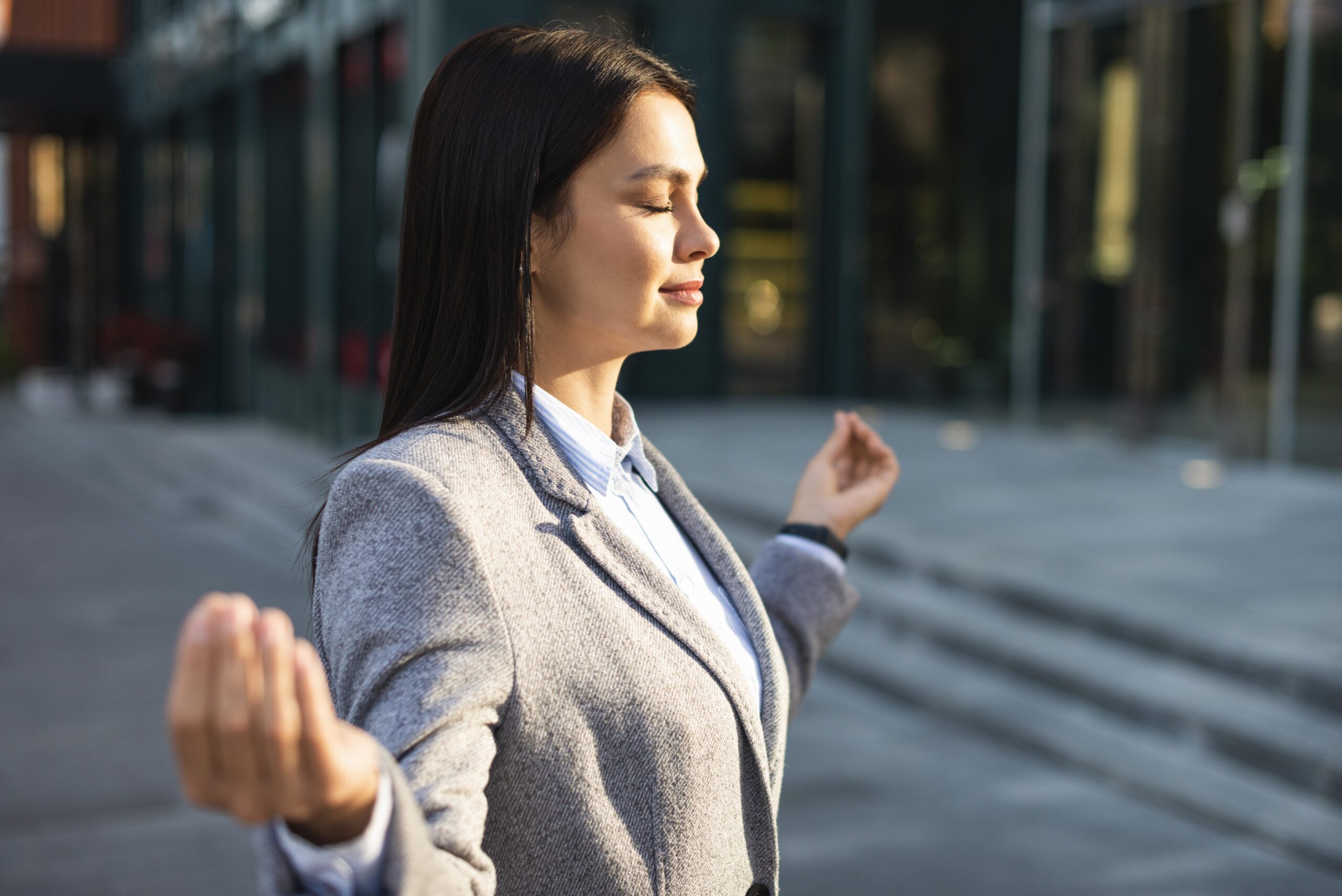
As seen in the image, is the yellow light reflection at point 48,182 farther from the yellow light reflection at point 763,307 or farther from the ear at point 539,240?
the ear at point 539,240

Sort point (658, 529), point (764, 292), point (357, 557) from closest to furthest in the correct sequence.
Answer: point (357, 557) < point (658, 529) < point (764, 292)

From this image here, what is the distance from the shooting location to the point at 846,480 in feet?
6.77

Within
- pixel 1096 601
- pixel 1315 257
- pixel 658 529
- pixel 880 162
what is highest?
pixel 880 162

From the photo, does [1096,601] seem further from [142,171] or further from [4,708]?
[142,171]

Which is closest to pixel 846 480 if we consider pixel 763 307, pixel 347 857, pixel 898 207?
pixel 347 857

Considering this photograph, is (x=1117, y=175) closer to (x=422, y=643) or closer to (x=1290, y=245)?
(x=1290, y=245)

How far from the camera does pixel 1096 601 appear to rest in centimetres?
545

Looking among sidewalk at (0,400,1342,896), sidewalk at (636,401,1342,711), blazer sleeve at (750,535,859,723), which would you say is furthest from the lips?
sidewalk at (636,401,1342,711)

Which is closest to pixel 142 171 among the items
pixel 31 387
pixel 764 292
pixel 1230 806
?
pixel 31 387

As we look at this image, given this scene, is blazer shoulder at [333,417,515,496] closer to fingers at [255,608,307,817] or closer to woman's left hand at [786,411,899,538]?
fingers at [255,608,307,817]

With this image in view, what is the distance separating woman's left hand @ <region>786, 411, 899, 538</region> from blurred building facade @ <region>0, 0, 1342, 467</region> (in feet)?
24.1

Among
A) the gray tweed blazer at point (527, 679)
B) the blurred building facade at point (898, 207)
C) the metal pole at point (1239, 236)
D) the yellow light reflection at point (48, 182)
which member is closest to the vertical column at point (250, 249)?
the blurred building facade at point (898, 207)

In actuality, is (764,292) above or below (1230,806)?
above

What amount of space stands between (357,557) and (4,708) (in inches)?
177
